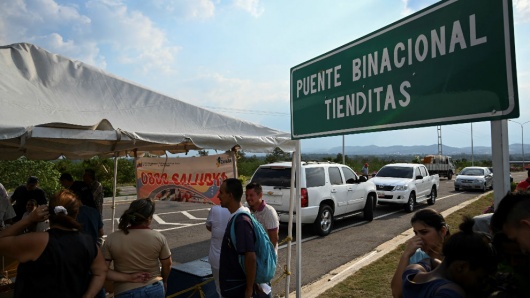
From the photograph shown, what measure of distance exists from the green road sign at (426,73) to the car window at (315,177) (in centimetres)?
597

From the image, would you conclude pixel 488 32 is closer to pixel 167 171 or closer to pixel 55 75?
pixel 55 75

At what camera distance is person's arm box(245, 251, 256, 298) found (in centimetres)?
285

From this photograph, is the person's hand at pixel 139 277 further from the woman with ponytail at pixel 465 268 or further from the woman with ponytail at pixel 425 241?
the woman with ponytail at pixel 465 268

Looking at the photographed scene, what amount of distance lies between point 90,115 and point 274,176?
562 centimetres

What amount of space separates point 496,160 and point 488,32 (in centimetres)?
65

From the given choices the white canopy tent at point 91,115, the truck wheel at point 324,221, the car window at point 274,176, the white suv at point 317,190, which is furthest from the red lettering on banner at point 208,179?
the truck wheel at point 324,221

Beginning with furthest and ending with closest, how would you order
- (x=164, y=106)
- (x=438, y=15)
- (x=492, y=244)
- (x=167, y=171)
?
(x=167, y=171) → (x=164, y=106) → (x=438, y=15) → (x=492, y=244)

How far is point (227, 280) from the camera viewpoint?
9.71 ft

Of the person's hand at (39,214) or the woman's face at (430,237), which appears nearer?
the woman's face at (430,237)

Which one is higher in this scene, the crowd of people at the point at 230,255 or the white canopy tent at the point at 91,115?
the white canopy tent at the point at 91,115

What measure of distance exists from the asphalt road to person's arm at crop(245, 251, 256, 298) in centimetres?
268

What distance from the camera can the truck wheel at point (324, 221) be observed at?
9.06 meters

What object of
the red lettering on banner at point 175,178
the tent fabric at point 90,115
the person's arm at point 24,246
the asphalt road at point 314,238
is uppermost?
the tent fabric at point 90,115

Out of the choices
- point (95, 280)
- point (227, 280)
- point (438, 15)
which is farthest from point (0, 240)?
point (438, 15)
